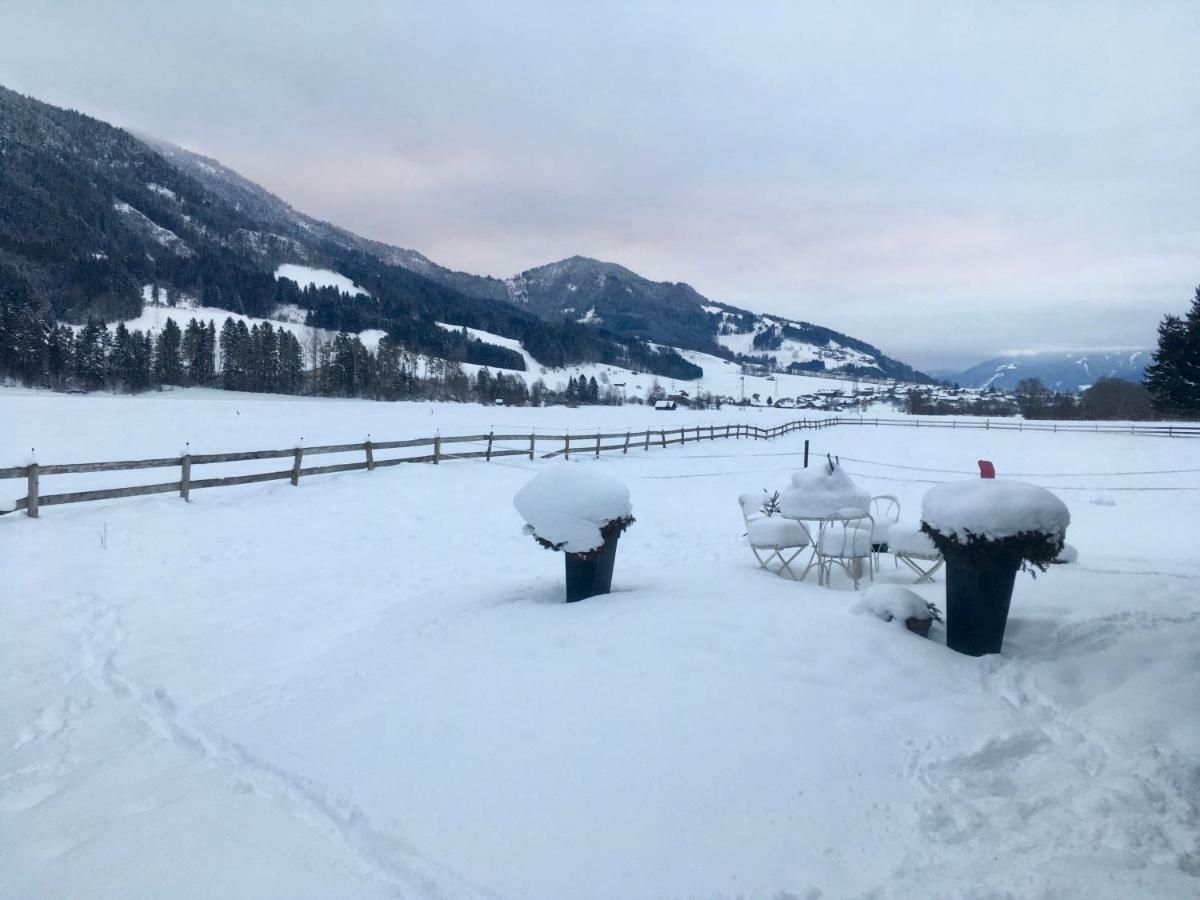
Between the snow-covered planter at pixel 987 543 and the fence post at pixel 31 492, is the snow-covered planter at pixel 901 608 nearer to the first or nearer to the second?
the snow-covered planter at pixel 987 543

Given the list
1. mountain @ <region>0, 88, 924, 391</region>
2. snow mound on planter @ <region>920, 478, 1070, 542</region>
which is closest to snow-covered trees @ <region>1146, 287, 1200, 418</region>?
snow mound on planter @ <region>920, 478, 1070, 542</region>

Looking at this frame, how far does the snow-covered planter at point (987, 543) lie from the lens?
3.92 m

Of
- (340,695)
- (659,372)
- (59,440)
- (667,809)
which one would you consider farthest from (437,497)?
(659,372)

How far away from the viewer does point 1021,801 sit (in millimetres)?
2746

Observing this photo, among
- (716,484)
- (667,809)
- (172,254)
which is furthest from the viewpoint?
(172,254)

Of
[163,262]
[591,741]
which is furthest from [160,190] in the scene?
[591,741]

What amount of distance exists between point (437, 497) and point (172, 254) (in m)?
155

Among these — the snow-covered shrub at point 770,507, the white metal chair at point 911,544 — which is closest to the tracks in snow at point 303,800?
the white metal chair at point 911,544

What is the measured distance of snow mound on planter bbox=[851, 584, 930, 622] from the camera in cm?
441

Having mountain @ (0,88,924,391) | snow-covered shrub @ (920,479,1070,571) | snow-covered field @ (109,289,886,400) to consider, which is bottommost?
snow-covered shrub @ (920,479,1070,571)

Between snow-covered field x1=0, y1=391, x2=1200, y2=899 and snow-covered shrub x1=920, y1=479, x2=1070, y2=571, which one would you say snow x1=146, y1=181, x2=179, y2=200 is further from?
snow-covered shrub x1=920, y1=479, x2=1070, y2=571

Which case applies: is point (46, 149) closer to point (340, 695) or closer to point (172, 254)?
point (172, 254)

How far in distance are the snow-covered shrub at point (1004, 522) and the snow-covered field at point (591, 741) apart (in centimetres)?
73

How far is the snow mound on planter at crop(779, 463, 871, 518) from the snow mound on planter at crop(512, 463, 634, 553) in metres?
2.03
